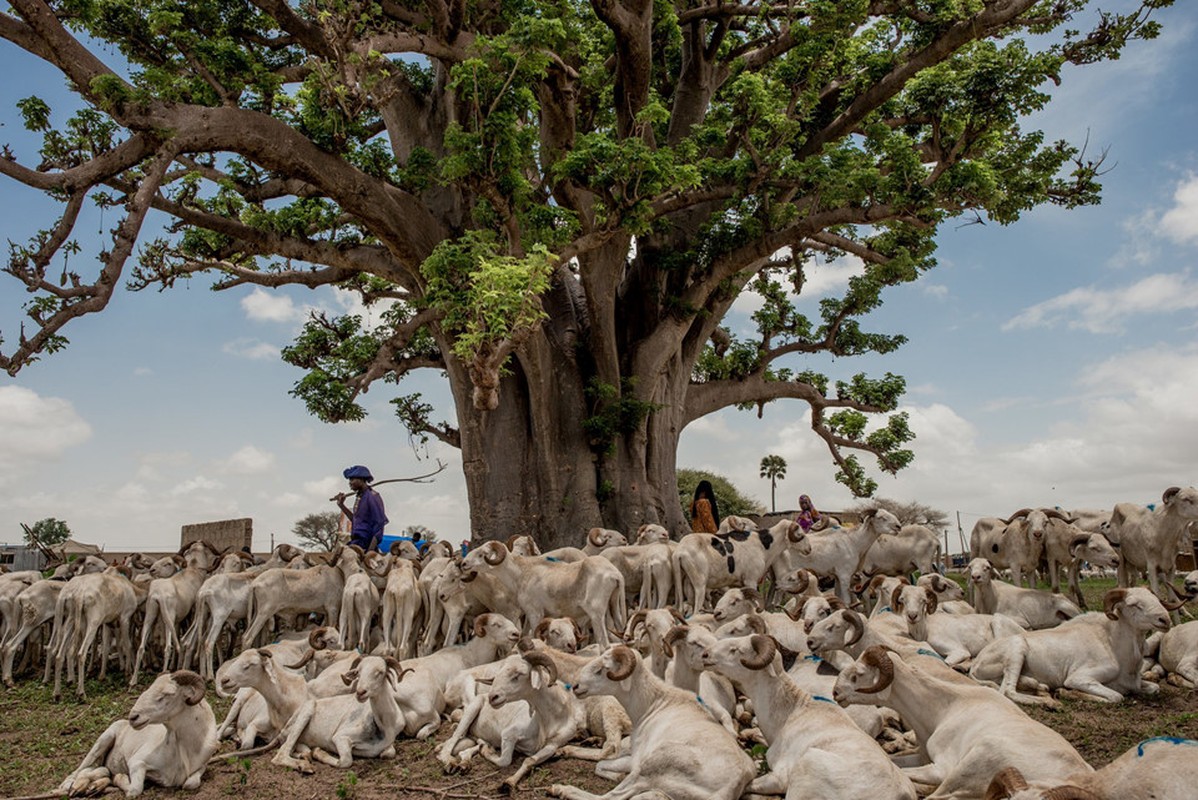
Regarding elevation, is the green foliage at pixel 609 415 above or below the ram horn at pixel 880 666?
above

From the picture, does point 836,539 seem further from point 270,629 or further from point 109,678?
point 109,678

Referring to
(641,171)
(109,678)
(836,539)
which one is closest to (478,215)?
(641,171)

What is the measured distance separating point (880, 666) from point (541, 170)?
1350cm

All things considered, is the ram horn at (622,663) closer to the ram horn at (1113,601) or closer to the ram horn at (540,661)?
the ram horn at (540,661)

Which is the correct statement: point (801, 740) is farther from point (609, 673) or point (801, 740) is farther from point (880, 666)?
point (609, 673)

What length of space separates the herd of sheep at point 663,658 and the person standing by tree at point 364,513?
0.55 m

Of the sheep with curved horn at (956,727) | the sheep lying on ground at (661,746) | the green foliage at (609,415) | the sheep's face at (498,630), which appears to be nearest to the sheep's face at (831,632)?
the sheep with curved horn at (956,727)

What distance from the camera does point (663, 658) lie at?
28.8 ft

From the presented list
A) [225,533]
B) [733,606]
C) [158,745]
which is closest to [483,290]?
[733,606]

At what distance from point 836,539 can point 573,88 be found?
8.92 metres

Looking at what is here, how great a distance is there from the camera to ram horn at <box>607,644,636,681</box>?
23.9ft

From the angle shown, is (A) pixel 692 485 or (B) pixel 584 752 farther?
(A) pixel 692 485

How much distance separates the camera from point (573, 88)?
16.2 meters

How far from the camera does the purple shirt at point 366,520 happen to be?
15.1 m
